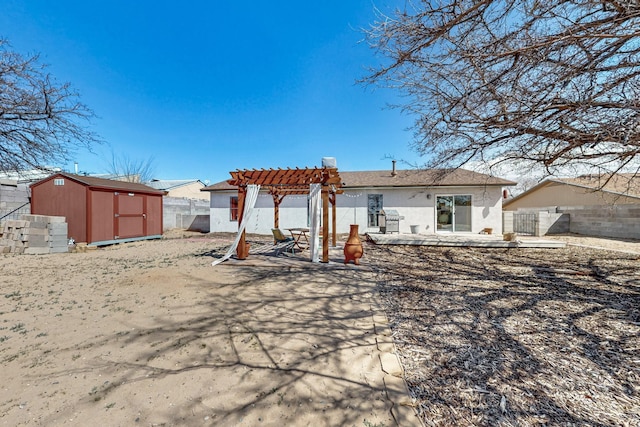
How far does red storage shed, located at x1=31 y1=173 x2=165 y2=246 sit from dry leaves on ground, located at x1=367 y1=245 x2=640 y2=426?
10.7 meters

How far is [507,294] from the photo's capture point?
4.33 meters

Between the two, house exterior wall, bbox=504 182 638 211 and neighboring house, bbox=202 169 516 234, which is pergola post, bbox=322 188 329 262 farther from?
house exterior wall, bbox=504 182 638 211

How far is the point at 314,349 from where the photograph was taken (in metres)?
2.69

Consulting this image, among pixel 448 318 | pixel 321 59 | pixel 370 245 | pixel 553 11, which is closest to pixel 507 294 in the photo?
pixel 448 318

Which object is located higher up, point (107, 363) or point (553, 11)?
point (553, 11)

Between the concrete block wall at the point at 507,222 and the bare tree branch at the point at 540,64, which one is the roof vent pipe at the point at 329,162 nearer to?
the bare tree branch at the point at 540,64

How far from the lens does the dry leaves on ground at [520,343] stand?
1.86 metres

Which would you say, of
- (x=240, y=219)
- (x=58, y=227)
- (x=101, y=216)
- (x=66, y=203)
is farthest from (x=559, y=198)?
(x=66, y=203)

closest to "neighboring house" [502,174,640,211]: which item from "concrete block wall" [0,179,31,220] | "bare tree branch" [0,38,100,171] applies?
"bare tree branch" [0,38,100,171]

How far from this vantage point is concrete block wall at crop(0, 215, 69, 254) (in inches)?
313

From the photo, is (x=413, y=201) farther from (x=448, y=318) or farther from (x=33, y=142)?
(x=33, y=142)

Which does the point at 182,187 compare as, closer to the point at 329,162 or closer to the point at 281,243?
the point at 281,243

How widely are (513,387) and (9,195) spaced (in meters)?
15.6

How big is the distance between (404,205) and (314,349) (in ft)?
35.3
